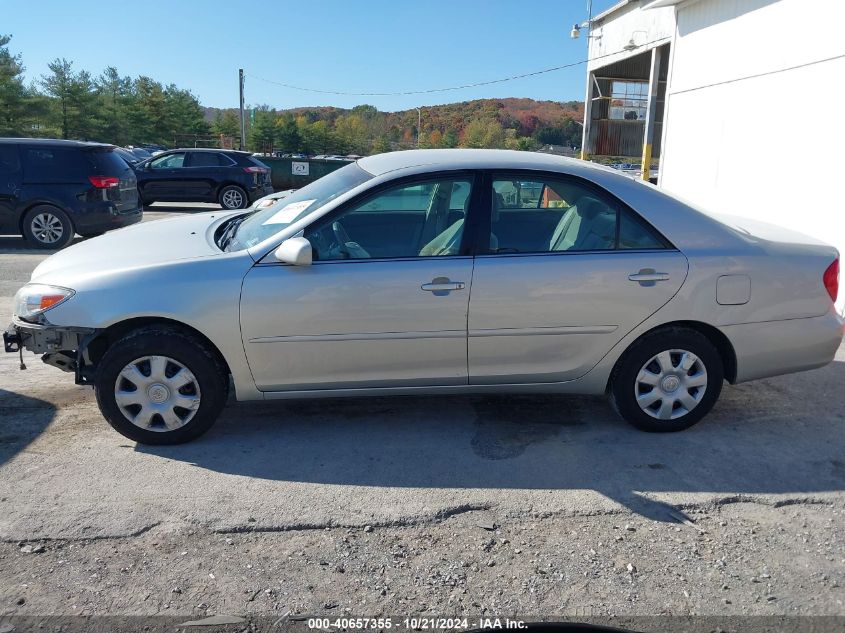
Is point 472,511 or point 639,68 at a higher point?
point 639,68

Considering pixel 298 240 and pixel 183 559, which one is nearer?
pixel 183 559

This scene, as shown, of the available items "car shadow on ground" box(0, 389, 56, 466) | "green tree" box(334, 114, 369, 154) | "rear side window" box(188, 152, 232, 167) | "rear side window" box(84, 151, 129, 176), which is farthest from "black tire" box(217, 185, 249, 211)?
"green tree" box(334, 114, 369, 154)

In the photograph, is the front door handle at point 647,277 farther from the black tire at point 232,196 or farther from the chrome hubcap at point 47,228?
the black tire at point 232,196

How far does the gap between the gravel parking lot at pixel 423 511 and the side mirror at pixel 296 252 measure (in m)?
1.09

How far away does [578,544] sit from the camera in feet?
10.7

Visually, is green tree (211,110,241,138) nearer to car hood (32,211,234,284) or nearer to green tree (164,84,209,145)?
green tree (164,84,209,145)

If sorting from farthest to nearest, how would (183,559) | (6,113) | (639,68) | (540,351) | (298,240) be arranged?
(6,113)
(639,68)
(540,351)
(298,240)
(183,559)

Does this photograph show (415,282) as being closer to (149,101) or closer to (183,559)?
(183,559)

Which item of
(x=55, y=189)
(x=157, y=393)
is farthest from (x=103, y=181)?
(x=157, y=393)

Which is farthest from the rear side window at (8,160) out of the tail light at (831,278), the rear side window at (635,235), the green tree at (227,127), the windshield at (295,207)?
the green tree at (227,127)

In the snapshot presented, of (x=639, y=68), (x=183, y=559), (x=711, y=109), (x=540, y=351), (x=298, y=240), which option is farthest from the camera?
(x=639, y=68)

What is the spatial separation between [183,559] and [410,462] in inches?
53.2

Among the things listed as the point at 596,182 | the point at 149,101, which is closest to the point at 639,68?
the point at 596,182

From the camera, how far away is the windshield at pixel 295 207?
4328 mm
